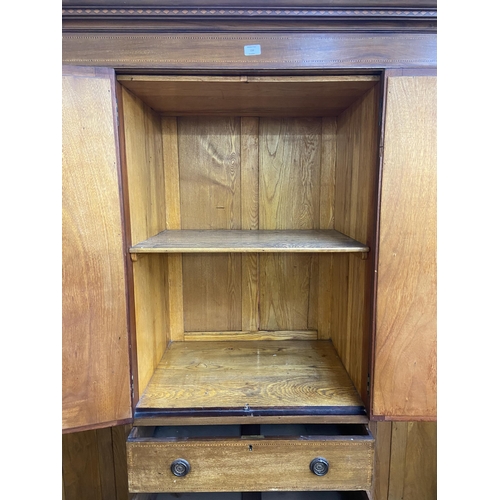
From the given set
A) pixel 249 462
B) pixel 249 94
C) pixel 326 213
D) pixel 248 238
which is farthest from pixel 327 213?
pixel 249 462

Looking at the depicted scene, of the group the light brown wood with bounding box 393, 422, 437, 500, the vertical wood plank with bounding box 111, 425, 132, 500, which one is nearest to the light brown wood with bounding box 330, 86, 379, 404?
the light brown wood with bounding box 393, 422, 437, 500

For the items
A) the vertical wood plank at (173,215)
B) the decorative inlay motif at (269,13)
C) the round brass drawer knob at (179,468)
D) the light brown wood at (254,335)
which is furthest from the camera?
the light brown wood at (254,335)

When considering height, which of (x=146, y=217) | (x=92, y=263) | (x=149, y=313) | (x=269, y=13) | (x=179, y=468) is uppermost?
(x=269, y=13)

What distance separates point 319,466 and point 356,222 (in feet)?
2.36

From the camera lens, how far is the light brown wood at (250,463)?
0.88 meters

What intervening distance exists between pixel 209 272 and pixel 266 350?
392 millimetres

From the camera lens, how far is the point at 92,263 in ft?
2.65

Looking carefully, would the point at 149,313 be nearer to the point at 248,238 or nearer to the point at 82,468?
the point at 248,238

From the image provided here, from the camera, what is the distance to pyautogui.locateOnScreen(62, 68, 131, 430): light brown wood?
2.54ft

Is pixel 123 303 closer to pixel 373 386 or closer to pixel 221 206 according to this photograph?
pixel 221 206

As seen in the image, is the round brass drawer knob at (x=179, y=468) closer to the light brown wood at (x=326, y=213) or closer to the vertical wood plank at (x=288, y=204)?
the vertical wood plank at (x=288, y=204)

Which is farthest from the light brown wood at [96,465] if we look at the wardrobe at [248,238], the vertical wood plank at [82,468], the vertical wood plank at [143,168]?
the vertical wood plank at [143,168]

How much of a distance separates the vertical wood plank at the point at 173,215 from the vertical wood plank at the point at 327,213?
1.91 feet

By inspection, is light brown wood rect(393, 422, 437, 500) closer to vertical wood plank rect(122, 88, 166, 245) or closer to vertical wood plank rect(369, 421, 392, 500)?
vertical wood plank rect(369, 421, 392, 500)
